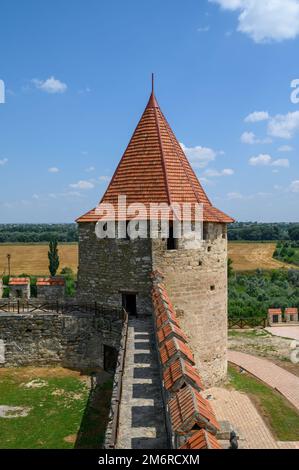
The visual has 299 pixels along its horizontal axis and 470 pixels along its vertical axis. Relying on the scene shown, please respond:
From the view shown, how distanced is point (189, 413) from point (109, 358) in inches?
410

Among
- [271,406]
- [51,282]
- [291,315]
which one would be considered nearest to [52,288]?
[51,282]

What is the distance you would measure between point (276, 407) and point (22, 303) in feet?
34.3

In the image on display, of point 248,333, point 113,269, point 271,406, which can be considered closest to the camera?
point 271,406

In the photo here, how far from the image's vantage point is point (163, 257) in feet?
43.4

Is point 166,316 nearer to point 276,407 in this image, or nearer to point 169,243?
point 169,243

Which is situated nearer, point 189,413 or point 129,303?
point 189,413

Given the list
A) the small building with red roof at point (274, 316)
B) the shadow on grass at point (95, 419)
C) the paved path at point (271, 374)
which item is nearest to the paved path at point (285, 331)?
the small building with red roof at point (274, 316)

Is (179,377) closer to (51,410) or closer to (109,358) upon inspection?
(51,410)

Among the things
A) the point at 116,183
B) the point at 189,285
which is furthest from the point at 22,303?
the point at 189,285

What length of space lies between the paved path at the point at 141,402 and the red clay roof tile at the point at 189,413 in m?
1.30

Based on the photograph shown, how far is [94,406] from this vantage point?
12.2 metres

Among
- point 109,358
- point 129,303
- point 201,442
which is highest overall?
point 201,442

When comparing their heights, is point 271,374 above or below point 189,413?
below

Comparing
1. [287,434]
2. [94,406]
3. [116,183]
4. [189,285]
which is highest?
[116,183]
